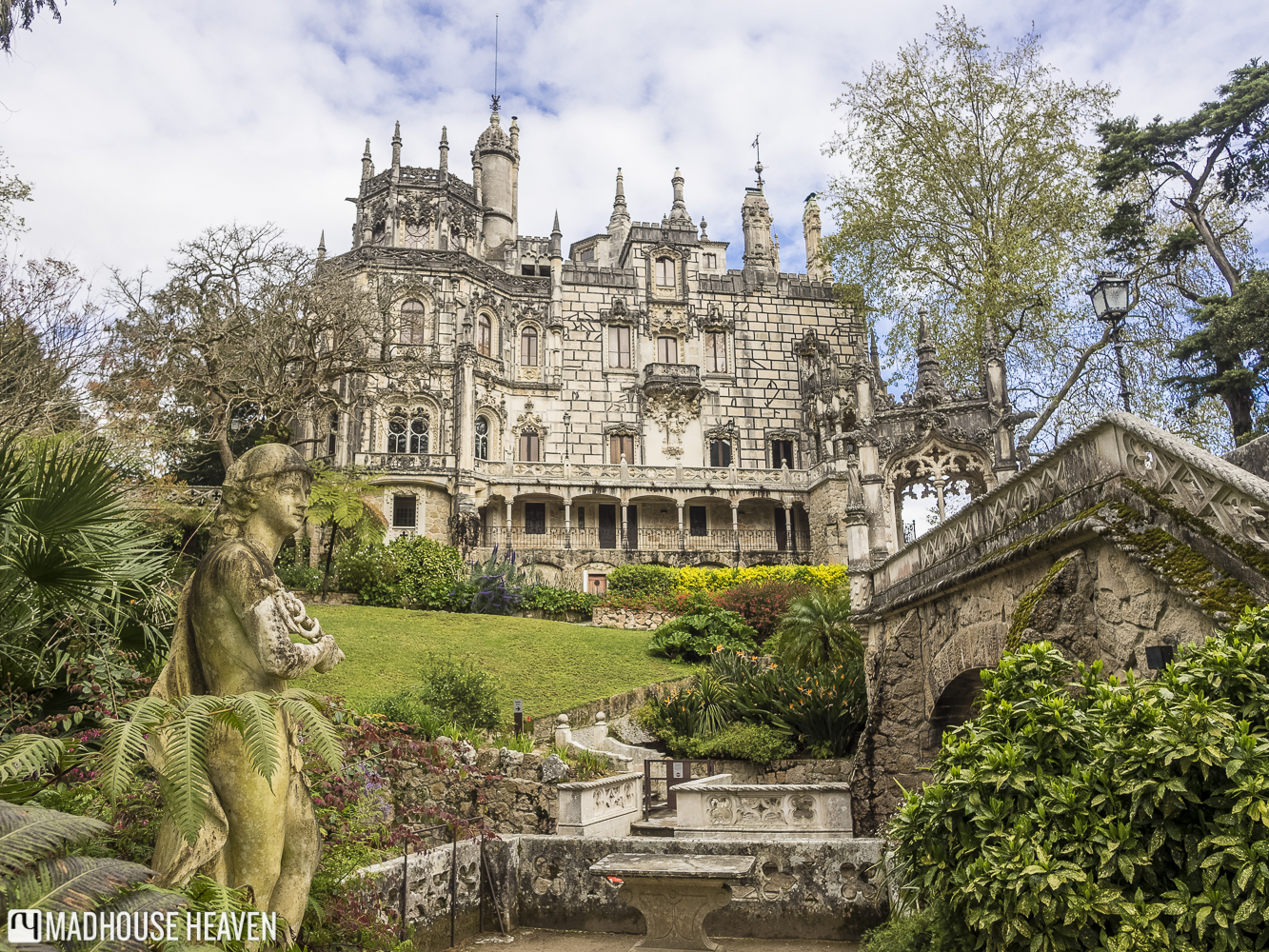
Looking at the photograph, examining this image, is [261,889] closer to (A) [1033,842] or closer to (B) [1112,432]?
(A) [1033,842]

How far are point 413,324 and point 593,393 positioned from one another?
8765 mm

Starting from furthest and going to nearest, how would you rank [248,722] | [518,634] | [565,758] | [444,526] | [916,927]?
[444,526], [518,634], [565,758], [916,927], [248,722]

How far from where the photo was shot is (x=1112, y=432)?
673cm

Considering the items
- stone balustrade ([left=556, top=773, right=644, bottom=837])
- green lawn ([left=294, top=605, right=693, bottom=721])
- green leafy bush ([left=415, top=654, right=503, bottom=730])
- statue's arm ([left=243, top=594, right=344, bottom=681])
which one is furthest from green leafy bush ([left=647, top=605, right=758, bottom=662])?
statue's arm ([left=243, top=594, right=344, bottom=681])

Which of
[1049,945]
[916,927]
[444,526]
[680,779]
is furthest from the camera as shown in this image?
[444,526]

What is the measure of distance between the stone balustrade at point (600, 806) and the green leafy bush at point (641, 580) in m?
18.0

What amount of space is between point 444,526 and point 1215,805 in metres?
33.3

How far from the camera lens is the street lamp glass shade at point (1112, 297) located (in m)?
11.0

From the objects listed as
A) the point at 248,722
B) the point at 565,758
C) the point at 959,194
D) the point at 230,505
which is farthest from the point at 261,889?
the point at 959,194

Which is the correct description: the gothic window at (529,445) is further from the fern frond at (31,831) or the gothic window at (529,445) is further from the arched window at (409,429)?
the fern frond at (31,831)

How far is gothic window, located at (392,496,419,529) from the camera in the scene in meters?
35.4

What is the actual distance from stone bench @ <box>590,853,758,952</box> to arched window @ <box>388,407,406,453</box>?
31.4 metres

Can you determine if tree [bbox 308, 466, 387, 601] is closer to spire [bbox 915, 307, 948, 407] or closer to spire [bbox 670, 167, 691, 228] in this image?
spire [bbox 915, 307, 948, 407]

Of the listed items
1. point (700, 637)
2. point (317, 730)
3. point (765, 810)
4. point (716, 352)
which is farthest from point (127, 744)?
point (716, 352)
